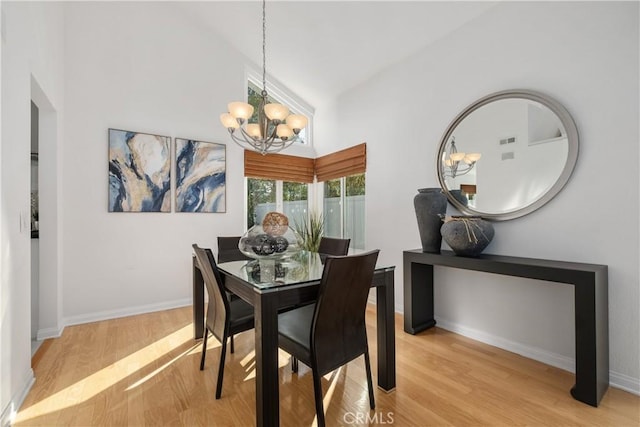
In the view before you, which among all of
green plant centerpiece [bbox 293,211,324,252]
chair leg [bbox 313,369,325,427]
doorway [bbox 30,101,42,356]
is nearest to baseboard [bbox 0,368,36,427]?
doorway [bbox 30,101,42,356]

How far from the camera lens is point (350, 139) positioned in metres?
3.78

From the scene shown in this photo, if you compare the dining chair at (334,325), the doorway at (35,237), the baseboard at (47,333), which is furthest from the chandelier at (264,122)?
the baseboard at (47,333)

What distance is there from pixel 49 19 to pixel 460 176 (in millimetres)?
3687

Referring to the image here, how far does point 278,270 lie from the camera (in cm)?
173

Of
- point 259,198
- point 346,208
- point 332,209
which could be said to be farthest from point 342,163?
point 259,198

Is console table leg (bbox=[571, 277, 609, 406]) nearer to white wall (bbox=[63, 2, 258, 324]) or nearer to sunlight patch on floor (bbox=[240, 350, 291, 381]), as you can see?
sunlight patch on floor (bbox=[240, 350, 291, 381])

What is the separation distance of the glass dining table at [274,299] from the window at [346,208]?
1.76m

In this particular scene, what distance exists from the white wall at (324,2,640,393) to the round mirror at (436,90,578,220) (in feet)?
0.24

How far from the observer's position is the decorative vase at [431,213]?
2.46 meters

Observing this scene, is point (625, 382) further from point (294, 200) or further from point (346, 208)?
point (294, 200)

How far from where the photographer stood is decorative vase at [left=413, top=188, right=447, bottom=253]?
96.8 inches

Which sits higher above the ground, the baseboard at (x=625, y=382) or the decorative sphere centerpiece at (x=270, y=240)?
the decorative sphere centerpiece at (x=270, y=240)

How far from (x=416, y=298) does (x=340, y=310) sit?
1.41 meters

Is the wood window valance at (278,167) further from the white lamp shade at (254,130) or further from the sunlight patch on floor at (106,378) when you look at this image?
the sunlight patch on floor at (106,378)
